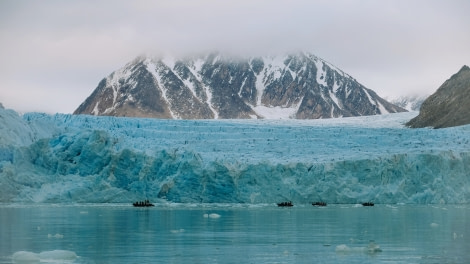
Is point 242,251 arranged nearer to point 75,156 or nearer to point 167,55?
point 75,156

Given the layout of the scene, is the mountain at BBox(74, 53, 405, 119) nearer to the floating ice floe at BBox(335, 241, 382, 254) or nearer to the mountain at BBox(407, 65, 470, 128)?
the mountain at BBox(407, 65, 470, 128)

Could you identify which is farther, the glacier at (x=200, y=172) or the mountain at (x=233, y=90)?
the mountain at (x=233, y=90)

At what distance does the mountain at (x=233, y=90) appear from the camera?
6678 inches

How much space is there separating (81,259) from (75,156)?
19.7 metres

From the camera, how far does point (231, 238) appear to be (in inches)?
576

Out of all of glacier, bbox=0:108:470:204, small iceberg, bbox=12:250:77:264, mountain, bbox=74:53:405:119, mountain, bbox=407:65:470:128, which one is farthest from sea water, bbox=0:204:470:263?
mountain, bbox=74:53:405:119

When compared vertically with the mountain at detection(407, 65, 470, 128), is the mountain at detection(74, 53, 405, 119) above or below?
above

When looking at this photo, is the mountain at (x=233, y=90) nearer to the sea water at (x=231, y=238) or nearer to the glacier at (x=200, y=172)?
the glacier at (x=200, y=172)

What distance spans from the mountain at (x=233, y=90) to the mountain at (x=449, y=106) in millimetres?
105016

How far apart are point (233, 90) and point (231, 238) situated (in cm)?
16682

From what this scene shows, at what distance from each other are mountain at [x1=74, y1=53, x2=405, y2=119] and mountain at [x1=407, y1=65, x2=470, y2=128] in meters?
105

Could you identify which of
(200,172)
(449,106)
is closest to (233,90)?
(449,106)

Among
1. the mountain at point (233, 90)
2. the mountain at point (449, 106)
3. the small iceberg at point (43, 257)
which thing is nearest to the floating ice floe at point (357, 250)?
the small iceberg at point (43, 257)

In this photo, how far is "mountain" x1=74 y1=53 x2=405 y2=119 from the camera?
170 meters
